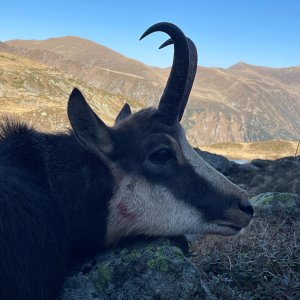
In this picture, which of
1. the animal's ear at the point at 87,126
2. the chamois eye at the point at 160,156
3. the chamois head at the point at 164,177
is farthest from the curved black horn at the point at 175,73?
the animal's ear at the point at 87,126

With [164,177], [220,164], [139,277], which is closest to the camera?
[139,277]

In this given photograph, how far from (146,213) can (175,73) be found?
1.48m

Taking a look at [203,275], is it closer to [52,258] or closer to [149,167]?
[149,167]

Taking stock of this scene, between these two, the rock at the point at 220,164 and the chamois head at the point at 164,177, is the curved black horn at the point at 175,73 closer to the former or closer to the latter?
the chamois head at the point at 164,177

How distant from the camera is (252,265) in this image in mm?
4871

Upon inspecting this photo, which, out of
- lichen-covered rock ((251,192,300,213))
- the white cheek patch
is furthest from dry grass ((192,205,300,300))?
lichen-covered rock ((251,192,300,213))

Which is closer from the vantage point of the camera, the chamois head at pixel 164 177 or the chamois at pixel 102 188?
the chamois at pixel 102 188

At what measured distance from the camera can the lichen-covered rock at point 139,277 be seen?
400 centimetres

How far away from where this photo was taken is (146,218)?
473 cm

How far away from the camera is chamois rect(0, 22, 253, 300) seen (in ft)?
13.2

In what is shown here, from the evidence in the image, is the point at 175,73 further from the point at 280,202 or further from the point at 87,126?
the point at 280,202

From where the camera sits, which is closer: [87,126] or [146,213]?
[87,126]

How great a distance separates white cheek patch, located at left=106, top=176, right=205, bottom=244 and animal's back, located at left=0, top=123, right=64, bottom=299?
60 centimetres

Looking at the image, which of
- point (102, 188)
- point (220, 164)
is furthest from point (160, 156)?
point (220, 164)
